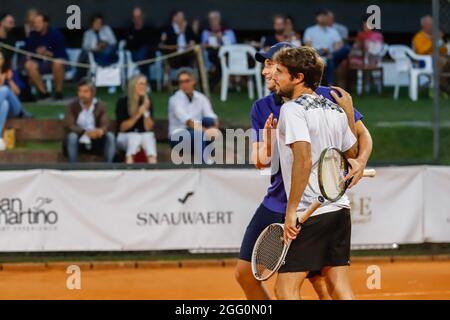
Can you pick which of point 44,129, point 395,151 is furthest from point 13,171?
point 395,151

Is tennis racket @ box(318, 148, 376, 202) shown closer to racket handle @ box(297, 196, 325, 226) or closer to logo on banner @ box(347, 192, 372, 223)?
racket handle @ box(297, 196, 325, 226)

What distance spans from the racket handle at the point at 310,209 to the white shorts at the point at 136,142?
26.9 ft

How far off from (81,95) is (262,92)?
4.37m

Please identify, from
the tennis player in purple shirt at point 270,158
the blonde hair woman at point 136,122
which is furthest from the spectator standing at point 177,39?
the tennis player in purple shirt at point 270,158

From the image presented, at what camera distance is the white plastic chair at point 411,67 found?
64.7 ft

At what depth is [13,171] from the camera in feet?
43.0

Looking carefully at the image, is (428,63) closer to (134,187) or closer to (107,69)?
(107,69)

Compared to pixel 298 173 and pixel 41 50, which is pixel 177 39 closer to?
pixel 41 50

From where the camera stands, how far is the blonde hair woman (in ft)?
49.2

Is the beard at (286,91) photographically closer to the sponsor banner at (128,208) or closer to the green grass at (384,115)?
the sponsor banner at (128,208)

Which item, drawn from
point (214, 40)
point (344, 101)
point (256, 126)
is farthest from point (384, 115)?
point (344, 101)

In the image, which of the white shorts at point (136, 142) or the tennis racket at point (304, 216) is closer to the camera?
the tennis racket at point (304, 216)

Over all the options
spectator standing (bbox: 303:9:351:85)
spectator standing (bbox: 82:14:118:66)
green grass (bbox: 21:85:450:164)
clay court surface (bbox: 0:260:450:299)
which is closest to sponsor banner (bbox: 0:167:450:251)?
clay court surface (bbox: 0:260:450:299)

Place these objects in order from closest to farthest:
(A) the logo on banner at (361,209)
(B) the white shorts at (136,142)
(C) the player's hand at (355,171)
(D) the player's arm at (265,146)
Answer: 1. (C) the player's hand at (355,171)
2. (D) the player's arm at (265,146)
3. (A) the logo on banner at (361,209)
4. (B) the white shorts at (136,142)
